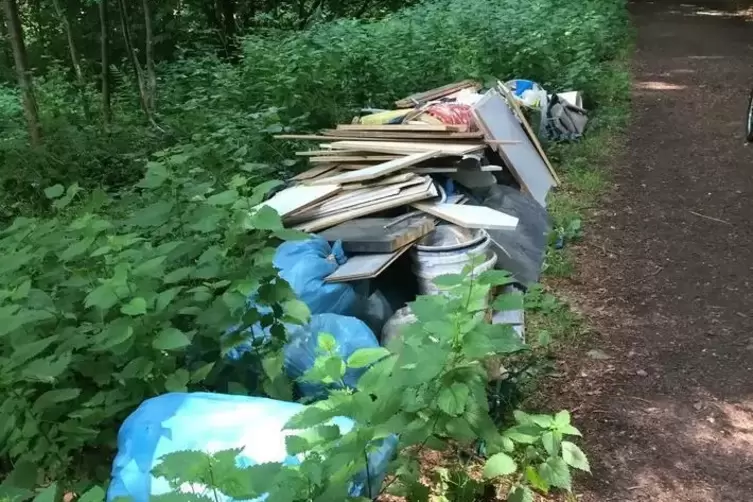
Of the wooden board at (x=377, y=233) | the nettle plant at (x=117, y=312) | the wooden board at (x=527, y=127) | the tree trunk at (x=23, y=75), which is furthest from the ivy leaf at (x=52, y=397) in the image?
the tree trunk at (x=23, y=75)

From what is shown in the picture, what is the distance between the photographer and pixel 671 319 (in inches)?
177

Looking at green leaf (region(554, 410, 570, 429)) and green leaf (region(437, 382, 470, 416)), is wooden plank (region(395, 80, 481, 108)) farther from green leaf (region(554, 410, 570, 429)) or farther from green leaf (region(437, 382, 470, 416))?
green leaf (region(437, 382, 470, 416))

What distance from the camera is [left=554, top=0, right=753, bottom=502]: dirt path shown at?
3.26m

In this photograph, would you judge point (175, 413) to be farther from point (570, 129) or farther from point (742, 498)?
point (570, 129)

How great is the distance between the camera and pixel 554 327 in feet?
14.4

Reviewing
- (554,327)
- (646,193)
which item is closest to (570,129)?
(646,193)

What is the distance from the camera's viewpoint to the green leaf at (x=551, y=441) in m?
2.79

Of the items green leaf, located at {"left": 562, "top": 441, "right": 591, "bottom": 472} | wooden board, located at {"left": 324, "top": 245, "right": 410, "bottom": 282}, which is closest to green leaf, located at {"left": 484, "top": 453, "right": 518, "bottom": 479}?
green leaf, located at {"left": 562, "top": 441, "right": 591, "bottom": 472}

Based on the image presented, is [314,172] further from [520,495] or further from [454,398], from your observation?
[454,398]

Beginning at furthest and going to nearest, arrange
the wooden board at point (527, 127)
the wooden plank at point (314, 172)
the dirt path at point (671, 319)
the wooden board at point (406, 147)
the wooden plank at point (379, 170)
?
1. the wooden board at point (527, 127)
2. the wooden plank at point (314, 172)
3. the wooden board at point (406, 147)
4. the wooden plank at point (379, 170)
5. the dirt path at point (671, 319)

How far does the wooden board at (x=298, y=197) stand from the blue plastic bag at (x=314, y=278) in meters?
0.54

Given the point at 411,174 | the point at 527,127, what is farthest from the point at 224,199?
the point at 527,127

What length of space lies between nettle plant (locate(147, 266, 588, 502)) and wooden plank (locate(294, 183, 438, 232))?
2.08m

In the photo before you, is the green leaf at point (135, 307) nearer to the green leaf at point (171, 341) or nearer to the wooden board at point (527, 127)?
the green leaf at point (171, 341)
